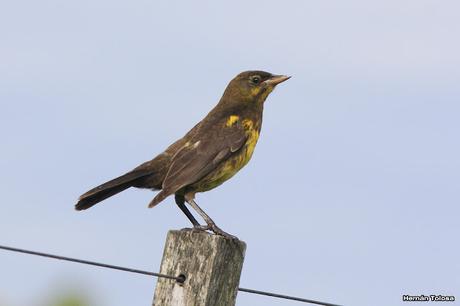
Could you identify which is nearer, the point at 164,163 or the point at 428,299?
the point at 428,299

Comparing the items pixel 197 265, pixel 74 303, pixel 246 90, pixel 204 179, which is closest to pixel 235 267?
pixel 197 265

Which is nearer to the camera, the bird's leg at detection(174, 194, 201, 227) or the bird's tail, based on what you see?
the bird's tail

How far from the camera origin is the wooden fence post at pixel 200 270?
16.6 feet

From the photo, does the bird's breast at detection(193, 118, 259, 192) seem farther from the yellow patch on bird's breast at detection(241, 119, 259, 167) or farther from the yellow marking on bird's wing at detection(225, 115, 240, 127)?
the yellow marking on bird's wing at detection(225, 115, 240, 127)

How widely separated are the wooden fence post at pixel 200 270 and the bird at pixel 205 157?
1642 mm

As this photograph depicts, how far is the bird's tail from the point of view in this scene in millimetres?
7414

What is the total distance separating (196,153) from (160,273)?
262cm

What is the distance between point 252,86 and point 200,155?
1.47 m

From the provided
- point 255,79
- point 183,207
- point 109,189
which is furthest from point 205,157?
point 255,79

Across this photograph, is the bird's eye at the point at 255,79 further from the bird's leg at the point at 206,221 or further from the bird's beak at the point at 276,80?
the bird's leg at the point at 206,221

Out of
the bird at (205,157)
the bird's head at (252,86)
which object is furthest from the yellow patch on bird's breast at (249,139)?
the bird's head at (252,86)

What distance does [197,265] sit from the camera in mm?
5094

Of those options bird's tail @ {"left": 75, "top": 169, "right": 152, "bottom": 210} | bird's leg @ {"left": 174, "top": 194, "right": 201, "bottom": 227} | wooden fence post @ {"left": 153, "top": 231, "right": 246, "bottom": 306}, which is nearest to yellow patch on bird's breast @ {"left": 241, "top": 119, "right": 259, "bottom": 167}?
bird's leg @ {"left": 174, "top": 194, "right": 201, "bottom": 227}

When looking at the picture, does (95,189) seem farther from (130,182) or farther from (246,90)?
(246,90)
